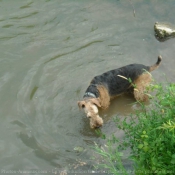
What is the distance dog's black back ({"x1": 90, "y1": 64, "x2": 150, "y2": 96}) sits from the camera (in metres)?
5.26

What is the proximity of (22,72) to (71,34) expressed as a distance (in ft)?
5.11

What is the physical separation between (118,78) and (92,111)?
0.84 m

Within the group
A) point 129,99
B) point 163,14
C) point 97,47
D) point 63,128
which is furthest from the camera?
point 163,14

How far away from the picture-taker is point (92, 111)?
15.8 ft

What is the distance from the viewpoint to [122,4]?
7684mm

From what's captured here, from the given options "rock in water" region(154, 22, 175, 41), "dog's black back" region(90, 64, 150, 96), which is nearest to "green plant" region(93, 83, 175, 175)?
"dog's black back" region(90, 64, 150, 96)

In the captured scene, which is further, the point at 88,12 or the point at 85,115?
the point at 88,12

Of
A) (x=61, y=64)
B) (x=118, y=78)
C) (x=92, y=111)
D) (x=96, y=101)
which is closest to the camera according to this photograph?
(x=92, y=111)

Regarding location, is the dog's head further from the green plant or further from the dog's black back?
the green plant

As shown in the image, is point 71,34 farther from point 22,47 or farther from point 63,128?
point 63,128

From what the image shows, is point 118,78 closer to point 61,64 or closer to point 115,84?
point 115,84

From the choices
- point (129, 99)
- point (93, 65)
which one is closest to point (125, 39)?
point (93, 65)

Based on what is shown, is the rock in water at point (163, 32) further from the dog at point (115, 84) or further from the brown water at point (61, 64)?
the dog at point (115, 84)

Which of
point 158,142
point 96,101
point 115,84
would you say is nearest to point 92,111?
point 96,101
